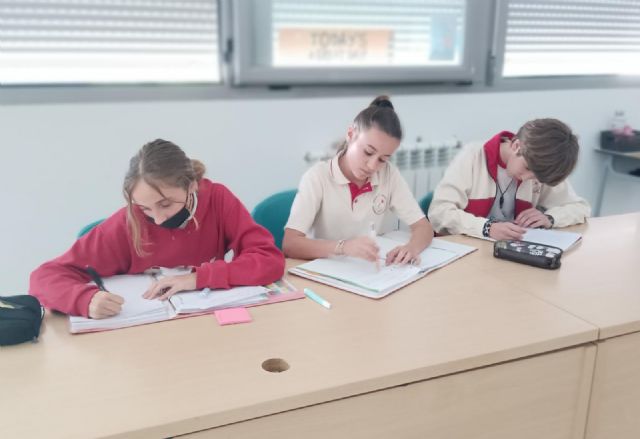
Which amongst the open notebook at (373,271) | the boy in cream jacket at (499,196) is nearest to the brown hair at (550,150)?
the boy in cream jacket at (499,196)

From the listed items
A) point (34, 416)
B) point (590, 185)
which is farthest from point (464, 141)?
point (34, 416)

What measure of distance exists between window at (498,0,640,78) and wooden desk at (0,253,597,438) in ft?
7.26

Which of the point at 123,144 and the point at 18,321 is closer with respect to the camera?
the point at 18,321

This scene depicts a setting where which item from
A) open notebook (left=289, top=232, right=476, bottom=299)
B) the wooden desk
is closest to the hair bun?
open notebook (left=289, top=232, right=476, bottom=299)

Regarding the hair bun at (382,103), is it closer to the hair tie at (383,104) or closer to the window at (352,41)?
the hair tie at (383,104)

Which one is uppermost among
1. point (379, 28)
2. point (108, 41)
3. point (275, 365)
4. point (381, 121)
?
point (379, 28)

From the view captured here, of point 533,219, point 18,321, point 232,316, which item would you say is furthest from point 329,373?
point 533,219

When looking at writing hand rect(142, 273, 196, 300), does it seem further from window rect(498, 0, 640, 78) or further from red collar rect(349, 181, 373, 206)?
window rect(498, 0, 640, 78)

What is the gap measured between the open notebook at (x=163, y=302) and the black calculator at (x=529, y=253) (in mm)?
643

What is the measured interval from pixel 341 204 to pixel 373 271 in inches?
13.9

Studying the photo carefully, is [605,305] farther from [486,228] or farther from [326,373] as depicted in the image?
[326,373]

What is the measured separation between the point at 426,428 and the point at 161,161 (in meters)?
0.82

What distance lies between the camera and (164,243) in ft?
4.89

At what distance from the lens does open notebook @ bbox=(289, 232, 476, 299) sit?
1.41 meters
